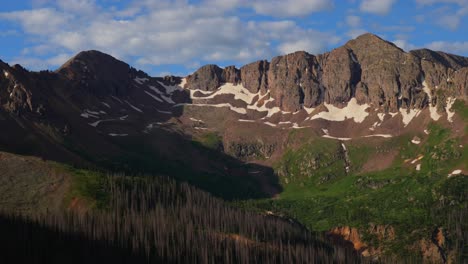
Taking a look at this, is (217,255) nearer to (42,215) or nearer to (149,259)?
(149,259)

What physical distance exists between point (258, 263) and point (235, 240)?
16386 millimetres

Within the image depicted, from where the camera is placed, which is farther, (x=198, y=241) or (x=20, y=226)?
(x=198, y=241)

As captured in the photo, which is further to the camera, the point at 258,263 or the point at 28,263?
the point at 258,263

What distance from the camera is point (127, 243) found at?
171 m

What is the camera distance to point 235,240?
19288 cm

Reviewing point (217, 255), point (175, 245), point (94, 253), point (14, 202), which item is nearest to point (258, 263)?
point (217, 255)

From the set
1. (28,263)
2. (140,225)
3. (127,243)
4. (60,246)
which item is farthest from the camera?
(140,225)

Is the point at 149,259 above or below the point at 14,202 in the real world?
below

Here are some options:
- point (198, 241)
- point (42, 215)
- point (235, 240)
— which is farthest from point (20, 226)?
point (235, 240)

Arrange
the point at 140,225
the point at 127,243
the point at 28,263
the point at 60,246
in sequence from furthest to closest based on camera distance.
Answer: the point at 140,225 < the point at 127,243 < the point at 60,246 < the point at 28,263

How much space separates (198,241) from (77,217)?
3967cm

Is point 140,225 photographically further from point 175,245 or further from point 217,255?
point 217,255

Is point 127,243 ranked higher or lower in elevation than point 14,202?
lower

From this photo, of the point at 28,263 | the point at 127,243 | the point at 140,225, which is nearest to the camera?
the point at 28,263
